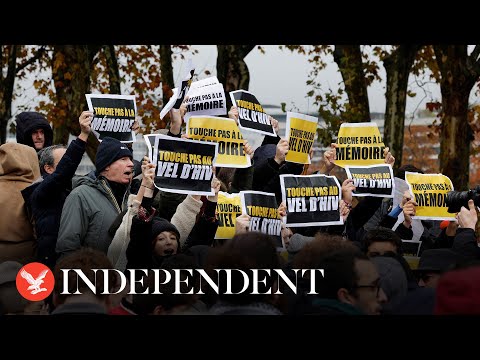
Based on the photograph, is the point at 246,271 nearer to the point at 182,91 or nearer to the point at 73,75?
the point at 182,91

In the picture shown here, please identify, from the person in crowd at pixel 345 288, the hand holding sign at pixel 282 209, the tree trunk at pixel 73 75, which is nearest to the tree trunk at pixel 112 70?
the tree trunk at pixel 73 75

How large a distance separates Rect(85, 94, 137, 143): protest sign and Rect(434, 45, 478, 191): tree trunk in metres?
8.69

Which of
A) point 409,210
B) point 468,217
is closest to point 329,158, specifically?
point 409,210

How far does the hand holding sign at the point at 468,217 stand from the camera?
798 cm

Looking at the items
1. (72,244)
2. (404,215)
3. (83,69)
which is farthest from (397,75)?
(72,244)

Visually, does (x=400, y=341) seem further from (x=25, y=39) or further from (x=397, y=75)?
(x=397, y=75)

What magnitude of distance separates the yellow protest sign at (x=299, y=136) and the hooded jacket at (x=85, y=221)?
1.99 metres

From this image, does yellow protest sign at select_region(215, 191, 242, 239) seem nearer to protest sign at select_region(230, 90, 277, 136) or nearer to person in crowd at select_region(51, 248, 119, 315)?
protest sign at select_region(230, 90, 277, 136)

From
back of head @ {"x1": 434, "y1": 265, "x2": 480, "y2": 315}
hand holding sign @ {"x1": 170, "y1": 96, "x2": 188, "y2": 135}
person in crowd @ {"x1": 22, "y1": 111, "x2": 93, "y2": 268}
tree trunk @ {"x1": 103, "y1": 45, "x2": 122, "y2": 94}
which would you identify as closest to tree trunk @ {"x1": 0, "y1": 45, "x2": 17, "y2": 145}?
tree trunk @ {"x1": 103, "y1": 45, "x2": 122, "y2": 94}

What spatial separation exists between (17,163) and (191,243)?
4.46ft

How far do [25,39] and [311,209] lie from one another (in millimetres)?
2590

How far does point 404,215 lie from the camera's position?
29.6 feet

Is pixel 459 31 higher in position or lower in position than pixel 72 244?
higher

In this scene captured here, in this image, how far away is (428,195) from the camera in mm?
8953
